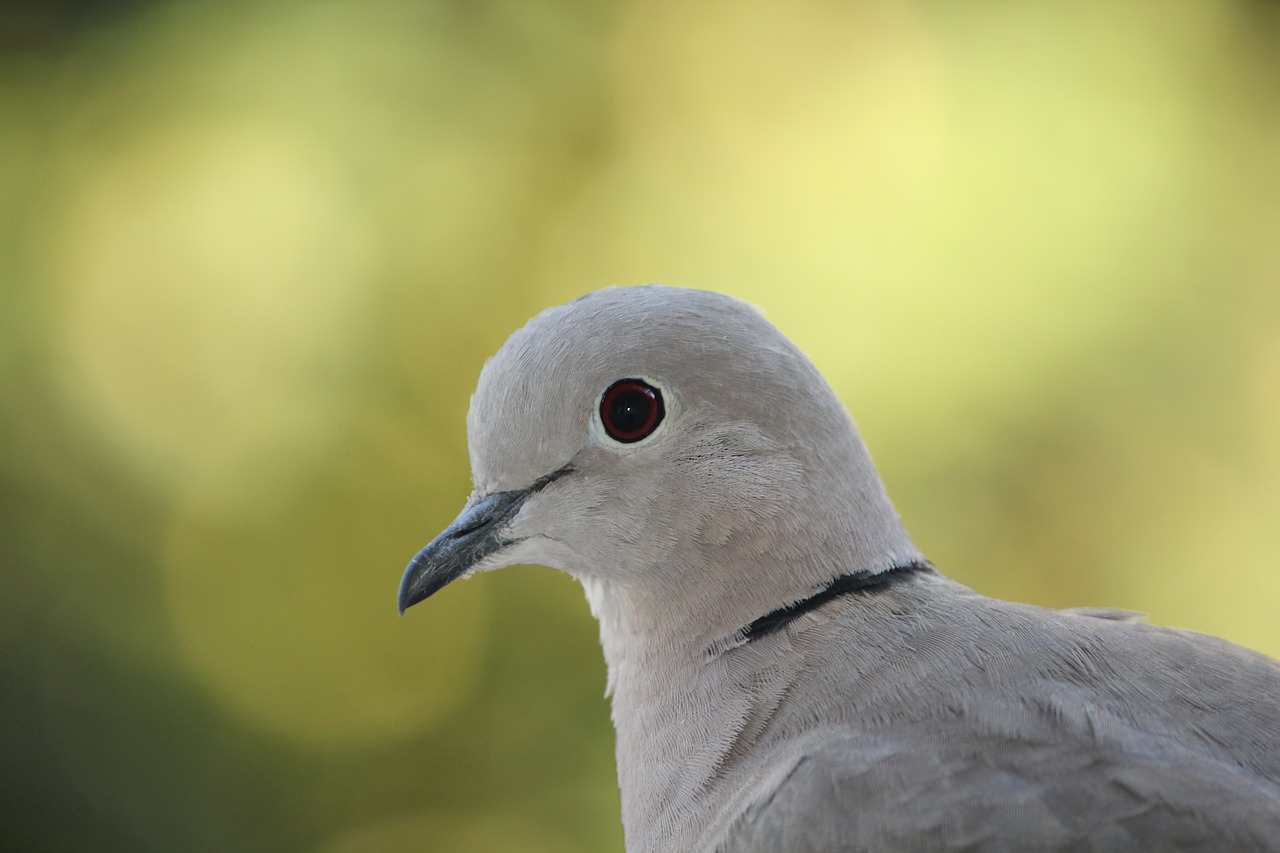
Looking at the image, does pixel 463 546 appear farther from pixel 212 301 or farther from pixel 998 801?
pixel 212 301

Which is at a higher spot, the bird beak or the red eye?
the red eye

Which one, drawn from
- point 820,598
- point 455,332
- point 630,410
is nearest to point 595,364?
point 630,410

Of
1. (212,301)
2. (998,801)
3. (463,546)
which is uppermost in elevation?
(212,301)

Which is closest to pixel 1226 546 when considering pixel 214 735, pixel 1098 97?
pixel 1098 97

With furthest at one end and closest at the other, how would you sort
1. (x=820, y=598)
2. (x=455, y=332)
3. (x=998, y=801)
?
(x=455, y=332), (x=820, y=598), (x=998, y=801)

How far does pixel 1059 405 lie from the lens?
9.61ft

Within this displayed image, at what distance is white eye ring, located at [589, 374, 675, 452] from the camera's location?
4.51ft

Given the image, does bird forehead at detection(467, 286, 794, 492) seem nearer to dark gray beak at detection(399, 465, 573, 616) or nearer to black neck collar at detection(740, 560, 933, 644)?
dark gray beak at detection(399, 465, 573, 616)

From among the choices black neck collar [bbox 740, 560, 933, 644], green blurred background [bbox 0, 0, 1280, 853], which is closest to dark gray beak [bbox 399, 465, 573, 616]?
black neck collar [bbox 740, 560, 933, 644]

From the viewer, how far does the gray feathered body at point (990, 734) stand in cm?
103

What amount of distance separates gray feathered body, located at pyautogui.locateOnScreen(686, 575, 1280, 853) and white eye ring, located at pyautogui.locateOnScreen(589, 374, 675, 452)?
10.6 inches

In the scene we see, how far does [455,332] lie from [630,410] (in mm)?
1577

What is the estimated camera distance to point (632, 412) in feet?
4.53

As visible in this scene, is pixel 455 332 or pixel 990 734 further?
pixel 455 332
